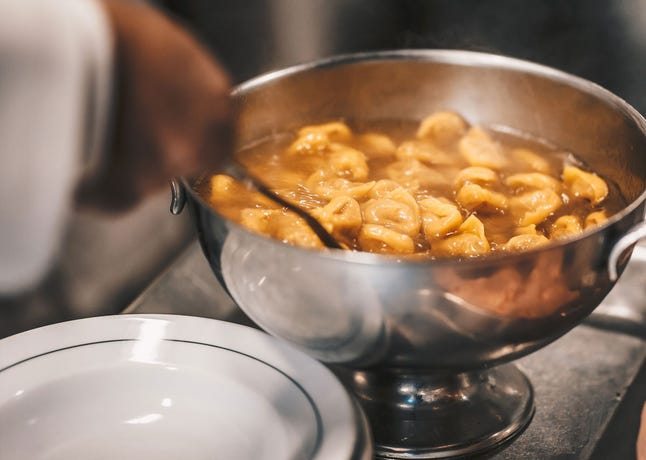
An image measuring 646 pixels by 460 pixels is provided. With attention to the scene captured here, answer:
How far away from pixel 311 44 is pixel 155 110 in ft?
3.73

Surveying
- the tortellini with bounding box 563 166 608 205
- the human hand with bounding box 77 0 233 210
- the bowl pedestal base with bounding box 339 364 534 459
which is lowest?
the bowl pedestal base with bounding box 339 364 534 459

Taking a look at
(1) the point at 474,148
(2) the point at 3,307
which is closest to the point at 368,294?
(1) the point at 474,148

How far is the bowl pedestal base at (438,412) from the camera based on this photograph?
92 centimetres

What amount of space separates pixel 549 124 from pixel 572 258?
0.47 metres

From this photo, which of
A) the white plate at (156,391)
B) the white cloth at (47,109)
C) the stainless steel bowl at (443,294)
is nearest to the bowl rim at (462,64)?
the stainless steel bowl at (443,294)

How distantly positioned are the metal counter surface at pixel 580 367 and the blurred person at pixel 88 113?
56 centimetres

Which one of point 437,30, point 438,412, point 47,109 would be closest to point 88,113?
point 47,109

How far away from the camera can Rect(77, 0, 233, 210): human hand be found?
0.52 m

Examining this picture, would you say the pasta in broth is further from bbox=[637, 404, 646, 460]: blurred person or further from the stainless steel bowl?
bbox=[637, 404, 646, 460]: blurred person

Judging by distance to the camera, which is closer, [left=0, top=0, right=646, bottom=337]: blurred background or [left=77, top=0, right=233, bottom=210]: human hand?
[left=77, top=0, right=233, bottom=210]: human hand

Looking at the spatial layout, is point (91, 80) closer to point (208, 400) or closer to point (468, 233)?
point (208, 400)

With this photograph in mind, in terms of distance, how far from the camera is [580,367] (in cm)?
109

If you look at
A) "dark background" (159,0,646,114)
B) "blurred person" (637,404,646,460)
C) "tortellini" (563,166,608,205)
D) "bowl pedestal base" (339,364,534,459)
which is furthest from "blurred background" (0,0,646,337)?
"blurred person" (637,404,646,460)

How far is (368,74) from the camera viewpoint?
3.99ft
